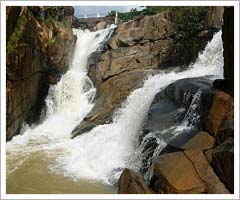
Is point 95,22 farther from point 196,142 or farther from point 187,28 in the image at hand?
point 196,142

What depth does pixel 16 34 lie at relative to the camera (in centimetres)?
862

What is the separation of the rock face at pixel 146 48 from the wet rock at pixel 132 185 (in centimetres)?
669

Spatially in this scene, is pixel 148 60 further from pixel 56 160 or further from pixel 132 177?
pixel 132 177

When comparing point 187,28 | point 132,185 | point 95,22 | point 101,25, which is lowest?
point 132,185

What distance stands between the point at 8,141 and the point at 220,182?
6.14 meters

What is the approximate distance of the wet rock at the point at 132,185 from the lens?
193 inches

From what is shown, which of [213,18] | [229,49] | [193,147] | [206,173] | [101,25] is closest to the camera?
[206,173]

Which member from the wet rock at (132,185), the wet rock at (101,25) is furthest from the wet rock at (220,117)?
the wet rock at (101,25)

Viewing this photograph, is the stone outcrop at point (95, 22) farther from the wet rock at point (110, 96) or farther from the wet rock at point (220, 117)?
the wet rock at point (220, 117)

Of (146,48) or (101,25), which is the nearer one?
(146,48)

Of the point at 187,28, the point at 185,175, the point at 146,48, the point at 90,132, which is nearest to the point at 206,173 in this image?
the point at 185,175

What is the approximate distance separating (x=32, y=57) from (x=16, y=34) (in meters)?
1.48

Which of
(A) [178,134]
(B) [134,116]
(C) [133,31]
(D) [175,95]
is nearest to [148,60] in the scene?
(C) [133,31]

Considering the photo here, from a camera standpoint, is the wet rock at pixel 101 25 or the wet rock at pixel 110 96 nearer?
the wet rock at pixel 110 96
